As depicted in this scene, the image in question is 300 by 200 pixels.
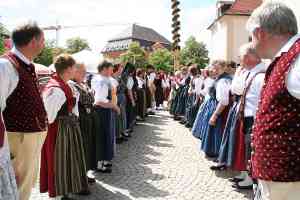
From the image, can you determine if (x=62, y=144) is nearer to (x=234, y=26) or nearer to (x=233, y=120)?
(x=233, y=120)

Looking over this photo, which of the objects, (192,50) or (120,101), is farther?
(192,50)

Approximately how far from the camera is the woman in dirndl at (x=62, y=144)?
4465 millimetres

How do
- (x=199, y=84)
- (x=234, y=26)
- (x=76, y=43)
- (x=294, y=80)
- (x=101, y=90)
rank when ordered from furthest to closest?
(x=76, y=43) → (x=234, y=26) → (x=199, y=84) → (x=101, y=90) → (x=294, y=80)

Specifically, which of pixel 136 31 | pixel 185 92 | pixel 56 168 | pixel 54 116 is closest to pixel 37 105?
pixel 54 116

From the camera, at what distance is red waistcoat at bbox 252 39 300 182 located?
7.27 feet

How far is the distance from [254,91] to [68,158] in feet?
6.91

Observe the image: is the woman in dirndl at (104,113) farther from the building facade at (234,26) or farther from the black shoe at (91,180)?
the building facade at (234,26)

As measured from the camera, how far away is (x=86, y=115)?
213 inches

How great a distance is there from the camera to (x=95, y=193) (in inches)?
206

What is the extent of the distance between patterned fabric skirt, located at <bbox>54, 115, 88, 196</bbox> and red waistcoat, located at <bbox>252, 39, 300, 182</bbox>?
2626mm

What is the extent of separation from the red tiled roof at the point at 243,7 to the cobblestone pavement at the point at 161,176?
29.8 metres

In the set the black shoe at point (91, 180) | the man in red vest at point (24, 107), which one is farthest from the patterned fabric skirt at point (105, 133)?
the man in red vest at point (24, 107)

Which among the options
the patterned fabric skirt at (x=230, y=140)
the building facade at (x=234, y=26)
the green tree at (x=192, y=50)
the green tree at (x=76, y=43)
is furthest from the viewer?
the green tree at (x=76, y=43)

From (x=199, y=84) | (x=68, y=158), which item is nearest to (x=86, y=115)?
(x=68, y=158)
